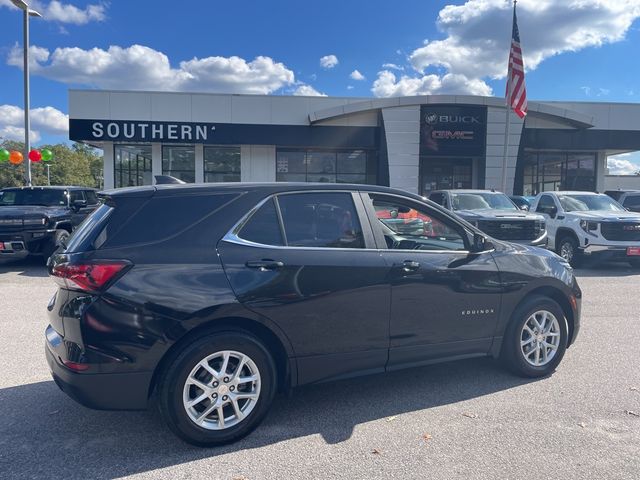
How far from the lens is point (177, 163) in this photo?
2472 cm

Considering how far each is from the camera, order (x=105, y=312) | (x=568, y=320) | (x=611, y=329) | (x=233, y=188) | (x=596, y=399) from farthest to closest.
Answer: (x=611, y=329) < (x=568, y=320) < (x=596, y=399) < (x=233, y=188) < (x=105, y=312)

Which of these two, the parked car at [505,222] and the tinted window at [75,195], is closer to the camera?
the parked car at [505,222]

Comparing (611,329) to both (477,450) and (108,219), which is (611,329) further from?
(108,219)

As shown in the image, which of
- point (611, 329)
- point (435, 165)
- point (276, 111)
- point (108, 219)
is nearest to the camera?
point (108, 219)

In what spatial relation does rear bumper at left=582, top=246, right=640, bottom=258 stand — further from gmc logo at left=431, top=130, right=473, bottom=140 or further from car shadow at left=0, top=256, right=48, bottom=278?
gmc logo at left=431, top=130, right=473, bottom=140

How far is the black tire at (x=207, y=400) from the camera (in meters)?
3.13

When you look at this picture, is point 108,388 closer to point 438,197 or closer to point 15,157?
point 438,197

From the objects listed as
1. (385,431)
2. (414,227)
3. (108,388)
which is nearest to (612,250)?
(414,227)

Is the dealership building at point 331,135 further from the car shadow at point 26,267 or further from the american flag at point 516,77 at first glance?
the car shadow at point 26,267

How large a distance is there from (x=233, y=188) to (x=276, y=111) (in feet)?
68.5

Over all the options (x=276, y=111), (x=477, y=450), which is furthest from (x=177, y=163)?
(x=477, y=450)

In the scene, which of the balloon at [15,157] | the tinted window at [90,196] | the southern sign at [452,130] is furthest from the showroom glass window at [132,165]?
the southern sign at [452,130]

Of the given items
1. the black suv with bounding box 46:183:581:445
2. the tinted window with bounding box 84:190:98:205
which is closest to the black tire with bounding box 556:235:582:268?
the black suv with bounding box 46:183:581:445

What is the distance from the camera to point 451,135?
938 inches
